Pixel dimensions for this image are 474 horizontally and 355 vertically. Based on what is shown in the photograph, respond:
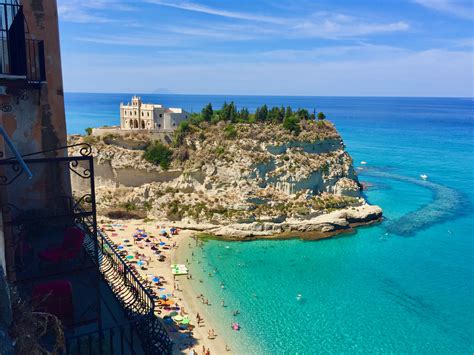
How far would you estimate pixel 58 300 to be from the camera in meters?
6.87

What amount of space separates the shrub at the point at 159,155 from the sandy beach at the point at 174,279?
23.8 feet

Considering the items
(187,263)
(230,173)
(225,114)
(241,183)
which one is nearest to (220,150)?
(230,173)

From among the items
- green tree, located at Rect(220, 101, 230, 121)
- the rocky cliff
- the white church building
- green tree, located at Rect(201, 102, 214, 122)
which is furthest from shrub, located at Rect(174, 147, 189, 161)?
the white church building

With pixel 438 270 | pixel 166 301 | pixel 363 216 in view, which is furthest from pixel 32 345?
pixel 363 216

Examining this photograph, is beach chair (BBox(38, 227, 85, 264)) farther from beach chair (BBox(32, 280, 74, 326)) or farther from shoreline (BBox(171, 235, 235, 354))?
shoreline (BBox(171, 235, 235, 354))

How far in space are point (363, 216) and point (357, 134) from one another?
89365 mm

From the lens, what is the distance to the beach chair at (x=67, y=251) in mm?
7363

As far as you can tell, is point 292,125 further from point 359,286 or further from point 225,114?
point 359,286

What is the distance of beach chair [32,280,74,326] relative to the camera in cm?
678

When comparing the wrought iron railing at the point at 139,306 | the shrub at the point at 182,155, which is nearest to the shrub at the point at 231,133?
the shrub at the point at 182,155

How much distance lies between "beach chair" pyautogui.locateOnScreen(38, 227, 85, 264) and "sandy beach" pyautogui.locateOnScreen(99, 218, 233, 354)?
14.7 m

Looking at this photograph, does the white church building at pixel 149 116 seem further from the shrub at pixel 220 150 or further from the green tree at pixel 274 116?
the green tree at pixel 274 116

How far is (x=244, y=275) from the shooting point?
29344 mm

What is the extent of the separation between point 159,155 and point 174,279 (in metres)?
18.5
